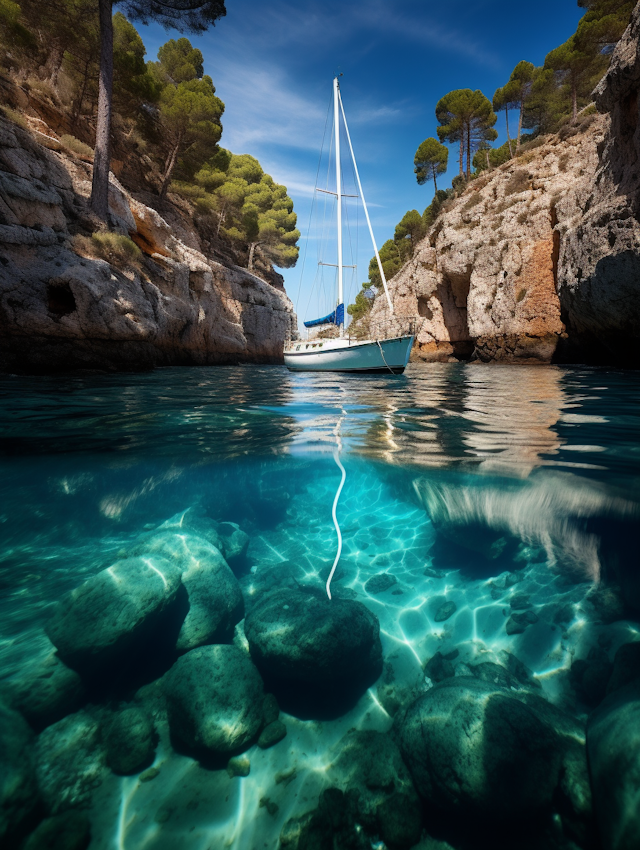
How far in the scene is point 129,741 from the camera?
1.86 m

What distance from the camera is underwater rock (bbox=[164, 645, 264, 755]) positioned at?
1956mm

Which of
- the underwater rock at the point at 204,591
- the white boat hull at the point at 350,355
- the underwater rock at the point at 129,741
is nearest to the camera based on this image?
the underwater rock at the point at 129,741

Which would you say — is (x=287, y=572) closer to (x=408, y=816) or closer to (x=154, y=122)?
(x=408, y=816)

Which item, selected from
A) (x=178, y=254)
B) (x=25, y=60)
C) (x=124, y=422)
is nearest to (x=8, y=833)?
(x=124, y=422)

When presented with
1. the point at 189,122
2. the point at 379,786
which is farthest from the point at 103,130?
the point at 379,786

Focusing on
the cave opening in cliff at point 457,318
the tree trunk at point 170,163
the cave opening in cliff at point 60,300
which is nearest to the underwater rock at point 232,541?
the cave opening in cliff at point 60,300

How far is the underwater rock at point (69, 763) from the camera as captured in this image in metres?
1.59

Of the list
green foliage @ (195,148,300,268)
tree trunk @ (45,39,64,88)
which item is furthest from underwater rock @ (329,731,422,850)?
green foliage @ (195,148,300,268)

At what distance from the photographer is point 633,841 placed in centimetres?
129

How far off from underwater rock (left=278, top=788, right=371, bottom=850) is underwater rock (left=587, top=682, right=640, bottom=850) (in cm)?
95

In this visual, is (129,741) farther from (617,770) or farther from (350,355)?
(350,355)

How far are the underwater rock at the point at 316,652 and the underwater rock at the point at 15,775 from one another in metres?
1.26

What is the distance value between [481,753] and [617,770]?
54cm

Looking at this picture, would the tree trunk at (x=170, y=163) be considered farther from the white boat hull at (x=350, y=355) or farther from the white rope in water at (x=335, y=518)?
the white rope in water at (x=335, y=518)
